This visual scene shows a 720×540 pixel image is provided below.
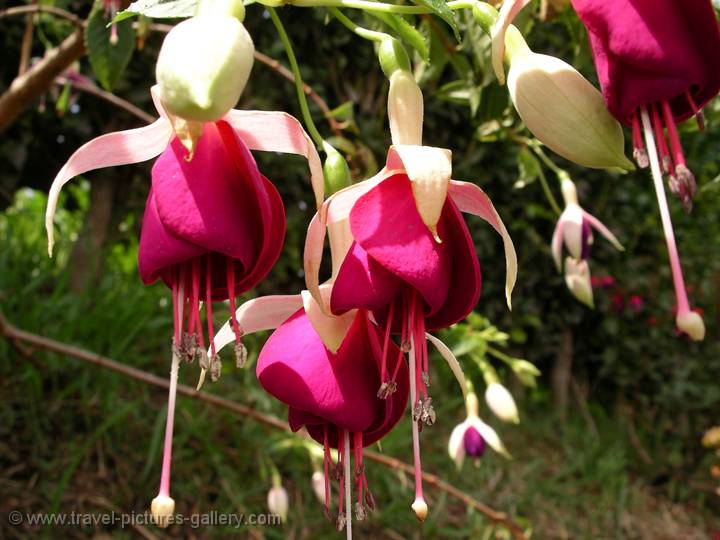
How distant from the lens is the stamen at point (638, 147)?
299mm

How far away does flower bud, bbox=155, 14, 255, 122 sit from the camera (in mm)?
251

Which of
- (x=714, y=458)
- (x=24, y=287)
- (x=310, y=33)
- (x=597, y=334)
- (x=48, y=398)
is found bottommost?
(x=714, y=458)

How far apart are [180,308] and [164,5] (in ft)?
0.49

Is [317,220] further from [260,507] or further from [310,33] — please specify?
[310,33]

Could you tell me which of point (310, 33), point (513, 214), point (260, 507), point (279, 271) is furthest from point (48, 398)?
point (513, 214)

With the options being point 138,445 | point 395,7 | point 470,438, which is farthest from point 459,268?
point 138,445

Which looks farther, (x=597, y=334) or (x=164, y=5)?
(x=597, y=334)

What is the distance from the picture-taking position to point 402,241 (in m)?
0.30

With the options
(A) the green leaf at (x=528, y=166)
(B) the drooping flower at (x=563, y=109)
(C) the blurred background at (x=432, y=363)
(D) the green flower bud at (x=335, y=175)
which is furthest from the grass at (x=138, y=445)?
(B) the drooping flower at (x=563, y=109)

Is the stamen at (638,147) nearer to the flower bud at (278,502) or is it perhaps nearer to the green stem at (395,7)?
the green stem at (395,7)

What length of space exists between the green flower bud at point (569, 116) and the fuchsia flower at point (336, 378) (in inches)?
5.0

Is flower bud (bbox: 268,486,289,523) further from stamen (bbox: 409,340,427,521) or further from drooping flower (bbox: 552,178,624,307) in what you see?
stamen (bbox: 409,340,427,521)

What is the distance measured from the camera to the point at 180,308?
321 millimetres

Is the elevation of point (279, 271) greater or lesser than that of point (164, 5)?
lesser
